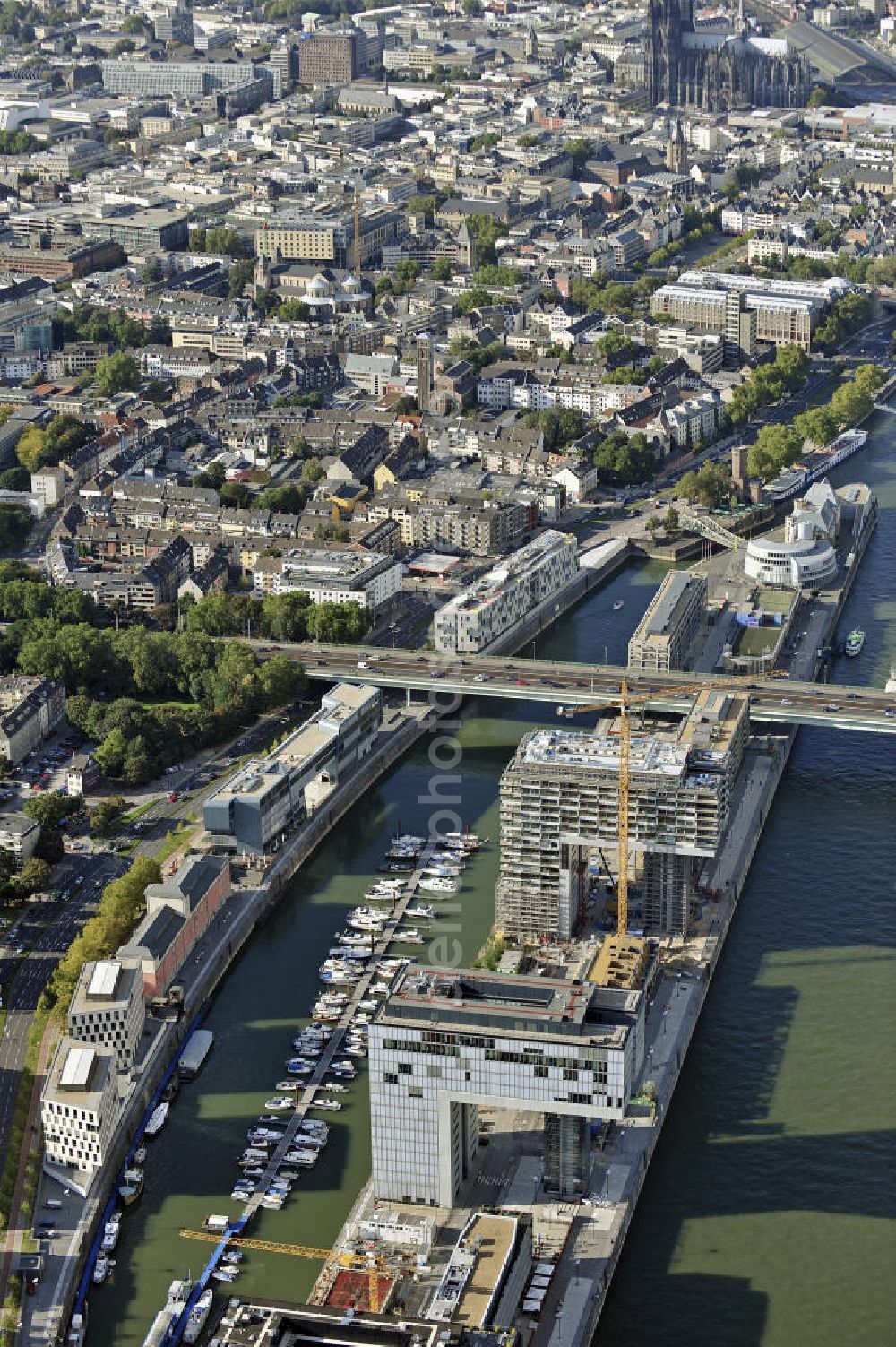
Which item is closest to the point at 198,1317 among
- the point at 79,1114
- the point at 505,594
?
the point at 79,1114

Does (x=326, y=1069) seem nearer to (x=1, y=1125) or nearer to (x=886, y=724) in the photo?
(x=1, y=1125)

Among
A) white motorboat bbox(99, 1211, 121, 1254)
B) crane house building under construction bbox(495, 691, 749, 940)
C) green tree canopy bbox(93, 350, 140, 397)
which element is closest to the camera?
white motorboat bbox(99, 1211, 121, 1254)

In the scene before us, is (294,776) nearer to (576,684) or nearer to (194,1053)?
(576,684)

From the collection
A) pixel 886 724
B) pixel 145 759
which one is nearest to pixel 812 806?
pixel 886 724

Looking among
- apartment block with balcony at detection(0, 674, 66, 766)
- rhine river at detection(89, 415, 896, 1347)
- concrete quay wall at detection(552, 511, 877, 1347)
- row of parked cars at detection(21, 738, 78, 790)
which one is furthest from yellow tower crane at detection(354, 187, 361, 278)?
rhine river at detection(89, 415, 896, 1347)

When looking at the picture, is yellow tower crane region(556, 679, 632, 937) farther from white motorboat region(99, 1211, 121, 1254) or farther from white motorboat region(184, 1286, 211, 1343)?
white motorboat region(184, 1286, 211, 1343)
